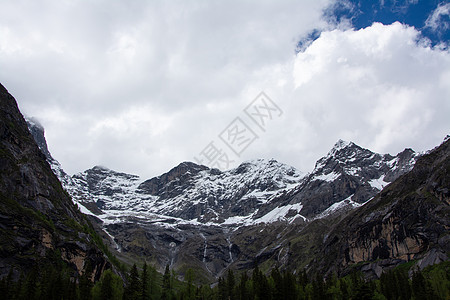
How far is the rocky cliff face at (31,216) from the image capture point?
4796 inches

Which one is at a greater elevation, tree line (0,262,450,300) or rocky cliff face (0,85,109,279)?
rocky cliff face (0,85,109,279)

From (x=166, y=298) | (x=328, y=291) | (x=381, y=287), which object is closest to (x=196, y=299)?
(x=166, y=298)

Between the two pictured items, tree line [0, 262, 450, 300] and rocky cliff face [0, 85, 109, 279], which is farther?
rocky cliff face [0, 85, 109, 279]

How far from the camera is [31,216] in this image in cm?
13750

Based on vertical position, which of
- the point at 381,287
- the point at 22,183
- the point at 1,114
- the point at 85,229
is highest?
the point at 1,114

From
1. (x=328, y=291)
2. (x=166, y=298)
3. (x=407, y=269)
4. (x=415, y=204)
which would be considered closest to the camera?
(x=328, y=291)

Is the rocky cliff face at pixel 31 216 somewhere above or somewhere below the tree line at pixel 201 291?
above

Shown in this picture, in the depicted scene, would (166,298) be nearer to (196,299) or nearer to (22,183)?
(196,299)

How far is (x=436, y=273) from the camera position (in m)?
128

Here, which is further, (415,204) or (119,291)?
(415,204)

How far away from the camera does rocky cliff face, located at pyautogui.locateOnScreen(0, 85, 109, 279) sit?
122 meters

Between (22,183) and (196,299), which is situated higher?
(22,183)

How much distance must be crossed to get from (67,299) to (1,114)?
398 ft

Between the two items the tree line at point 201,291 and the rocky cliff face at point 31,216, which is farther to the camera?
the rocky cliff face at point 31,216
